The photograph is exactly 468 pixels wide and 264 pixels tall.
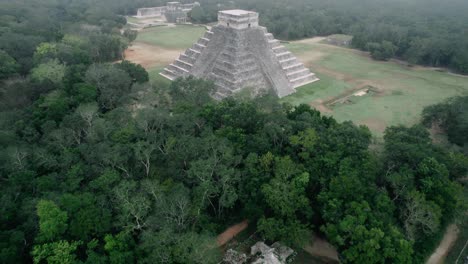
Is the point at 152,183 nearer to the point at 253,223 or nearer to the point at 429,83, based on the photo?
the point at 253,223

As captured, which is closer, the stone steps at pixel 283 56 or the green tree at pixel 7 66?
the green tree at pixel 7 66

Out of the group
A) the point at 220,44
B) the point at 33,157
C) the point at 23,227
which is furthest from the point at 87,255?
the point at 220,44

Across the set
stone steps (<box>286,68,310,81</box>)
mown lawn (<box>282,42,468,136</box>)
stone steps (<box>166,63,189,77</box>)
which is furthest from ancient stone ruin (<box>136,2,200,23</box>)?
stone steps (<box>286,68,310,81</box>)

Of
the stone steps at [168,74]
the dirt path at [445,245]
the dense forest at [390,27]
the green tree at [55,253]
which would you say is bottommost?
the dirt path at [445,245]

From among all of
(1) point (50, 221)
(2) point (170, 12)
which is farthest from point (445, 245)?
(2) point (170, 12)

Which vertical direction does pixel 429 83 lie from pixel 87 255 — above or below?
above

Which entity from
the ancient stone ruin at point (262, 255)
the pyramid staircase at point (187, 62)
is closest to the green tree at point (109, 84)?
the pyramid staircase at point (187, 62)

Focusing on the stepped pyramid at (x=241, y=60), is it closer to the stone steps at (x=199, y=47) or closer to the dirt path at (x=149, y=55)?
the stone steps at (x=199, y=47)

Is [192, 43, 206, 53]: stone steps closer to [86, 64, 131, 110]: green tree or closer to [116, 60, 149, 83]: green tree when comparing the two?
[116, 60, 149, 83]: green tree
